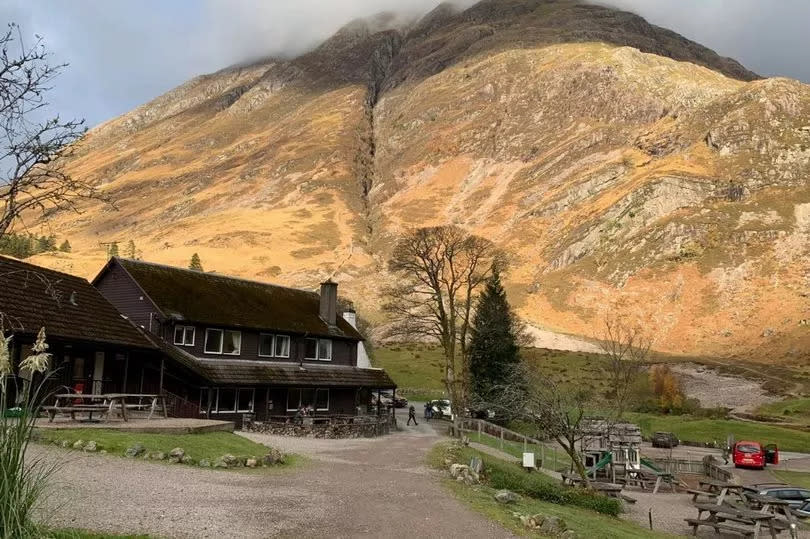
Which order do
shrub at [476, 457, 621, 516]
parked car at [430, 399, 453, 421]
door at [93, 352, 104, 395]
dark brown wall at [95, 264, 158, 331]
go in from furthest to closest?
parked car at [430, 399, 453, 421], dark brown wall at [95, 264, 158, 331], door at [93, 352, 104, 395], shrub at [476, 457, 621, 516]

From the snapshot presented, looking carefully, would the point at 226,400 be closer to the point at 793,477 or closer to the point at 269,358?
the point at 269,358

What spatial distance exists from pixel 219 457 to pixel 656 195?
119m

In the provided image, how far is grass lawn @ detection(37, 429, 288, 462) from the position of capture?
1939 cm

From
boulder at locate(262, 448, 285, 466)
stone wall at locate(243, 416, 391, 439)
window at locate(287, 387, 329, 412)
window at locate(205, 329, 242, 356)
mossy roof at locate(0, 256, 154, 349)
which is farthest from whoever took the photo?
window at locate(287, 387, 329, 412)

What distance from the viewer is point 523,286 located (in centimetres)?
12169

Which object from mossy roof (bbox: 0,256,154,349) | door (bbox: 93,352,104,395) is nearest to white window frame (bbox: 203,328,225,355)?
mossy roof (bbox: 0,256,154,349)

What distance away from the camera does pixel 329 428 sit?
35.7 metres

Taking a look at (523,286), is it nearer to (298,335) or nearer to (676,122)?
(676,122)

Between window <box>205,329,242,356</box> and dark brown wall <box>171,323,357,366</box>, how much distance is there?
23 cm

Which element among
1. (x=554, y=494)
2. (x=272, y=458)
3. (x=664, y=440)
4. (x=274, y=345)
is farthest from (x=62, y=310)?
(x=664, y=440)

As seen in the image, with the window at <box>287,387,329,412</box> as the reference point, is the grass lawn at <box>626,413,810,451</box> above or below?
below

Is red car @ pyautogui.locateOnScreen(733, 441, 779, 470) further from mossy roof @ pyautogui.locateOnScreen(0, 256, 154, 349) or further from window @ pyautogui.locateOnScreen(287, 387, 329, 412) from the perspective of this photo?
mossy roof @ pyautogui.locateOnScreen(0, 256, 154, 349)

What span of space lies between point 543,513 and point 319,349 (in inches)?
1142

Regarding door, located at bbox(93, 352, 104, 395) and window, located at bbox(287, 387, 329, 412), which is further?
window, located at bbox(287, 387, 329, 412)
